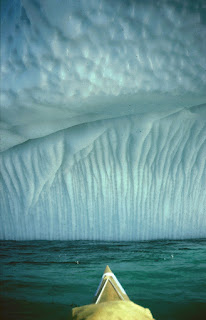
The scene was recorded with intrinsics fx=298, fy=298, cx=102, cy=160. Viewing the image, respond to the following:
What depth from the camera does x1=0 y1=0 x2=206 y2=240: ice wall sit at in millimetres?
1118

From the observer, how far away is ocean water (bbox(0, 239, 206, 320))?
1.04 m

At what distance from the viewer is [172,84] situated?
1.25 meters

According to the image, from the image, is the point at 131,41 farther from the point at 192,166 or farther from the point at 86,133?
the point at 192,166

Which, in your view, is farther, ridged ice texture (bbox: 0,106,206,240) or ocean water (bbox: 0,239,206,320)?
ridged ice texture (bbox: 0,106,206,240)

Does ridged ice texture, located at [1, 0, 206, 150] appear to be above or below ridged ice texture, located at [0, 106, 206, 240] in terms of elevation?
above

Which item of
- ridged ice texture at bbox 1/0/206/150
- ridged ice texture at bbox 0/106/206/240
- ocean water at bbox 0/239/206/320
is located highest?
ridged ice texture at bbox 1/0/206/150

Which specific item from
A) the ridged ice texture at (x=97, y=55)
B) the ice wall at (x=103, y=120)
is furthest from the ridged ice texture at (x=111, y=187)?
the ridged ice texture at (x=97, y=55)

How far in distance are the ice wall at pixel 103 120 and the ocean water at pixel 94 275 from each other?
0.42 feet

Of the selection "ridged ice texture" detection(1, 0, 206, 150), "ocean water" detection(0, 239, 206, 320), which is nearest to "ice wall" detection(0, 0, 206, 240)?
"ridged ice texture" detection(1, 0, 206, 150)

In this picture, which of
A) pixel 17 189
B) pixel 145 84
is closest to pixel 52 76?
pixel 145 84

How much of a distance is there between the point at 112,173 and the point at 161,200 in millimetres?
339

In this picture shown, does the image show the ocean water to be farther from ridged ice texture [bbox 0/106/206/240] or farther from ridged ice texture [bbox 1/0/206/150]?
ridged ice texture [bbox 1/0/206/150]

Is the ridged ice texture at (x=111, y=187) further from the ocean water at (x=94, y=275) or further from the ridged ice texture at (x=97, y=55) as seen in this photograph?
the ridged ice texture at (x=97, y=55)

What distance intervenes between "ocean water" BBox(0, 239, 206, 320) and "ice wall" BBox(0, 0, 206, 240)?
0.13m
